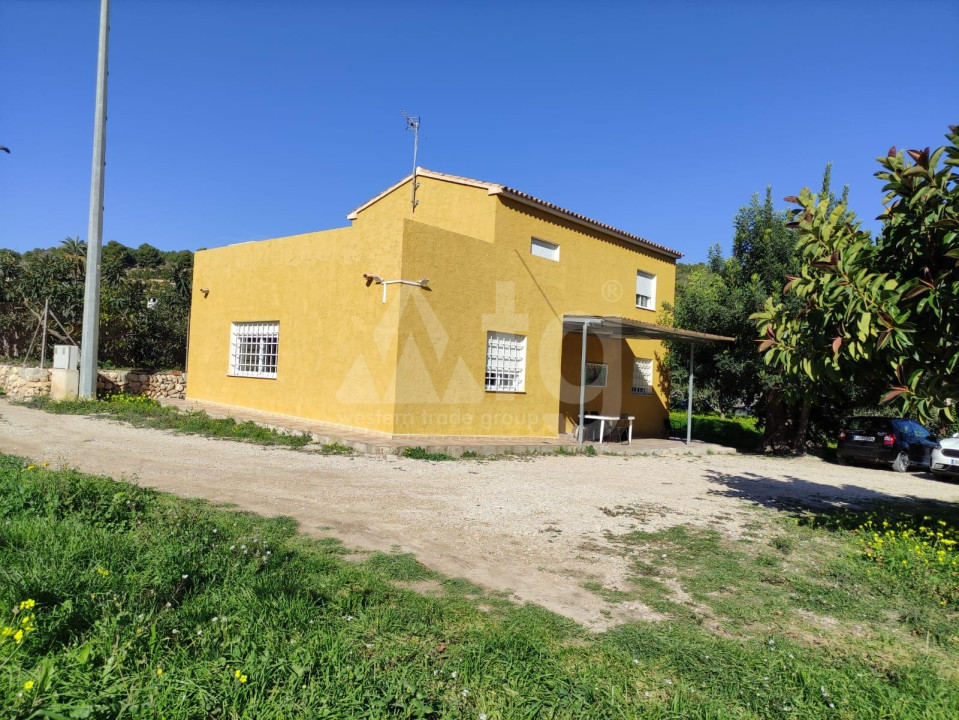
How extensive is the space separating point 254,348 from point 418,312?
580 centimetres

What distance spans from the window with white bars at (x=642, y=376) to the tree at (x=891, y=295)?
40.1ft

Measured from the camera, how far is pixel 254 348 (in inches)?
617

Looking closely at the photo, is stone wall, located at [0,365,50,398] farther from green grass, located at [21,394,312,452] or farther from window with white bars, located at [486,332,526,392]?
window with white bars, located at [486,332,526,392]

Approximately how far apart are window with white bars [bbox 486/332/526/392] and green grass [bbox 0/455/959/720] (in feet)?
29.4

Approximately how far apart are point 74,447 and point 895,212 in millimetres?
10968

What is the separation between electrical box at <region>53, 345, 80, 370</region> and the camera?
1600 cm

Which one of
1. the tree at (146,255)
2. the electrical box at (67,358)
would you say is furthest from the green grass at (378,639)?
the tree at (146,255)

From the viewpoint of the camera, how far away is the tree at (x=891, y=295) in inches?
197

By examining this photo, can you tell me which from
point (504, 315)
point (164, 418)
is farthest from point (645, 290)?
point (164, 418)

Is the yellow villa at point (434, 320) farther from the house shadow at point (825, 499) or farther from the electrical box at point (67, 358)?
the house shadow at point (825, 499)

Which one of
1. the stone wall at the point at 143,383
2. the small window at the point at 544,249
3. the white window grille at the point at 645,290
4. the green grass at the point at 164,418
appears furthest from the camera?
the white window grille at the point at 645,290

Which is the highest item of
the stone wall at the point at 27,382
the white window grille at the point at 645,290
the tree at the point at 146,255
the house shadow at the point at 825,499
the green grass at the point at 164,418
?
the tree at the point at 146,255

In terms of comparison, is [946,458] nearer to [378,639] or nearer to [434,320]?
[434,320]

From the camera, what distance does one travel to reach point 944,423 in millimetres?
5039
